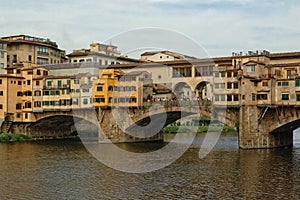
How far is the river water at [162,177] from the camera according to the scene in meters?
36.3

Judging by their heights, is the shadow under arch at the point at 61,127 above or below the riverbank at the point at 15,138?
above

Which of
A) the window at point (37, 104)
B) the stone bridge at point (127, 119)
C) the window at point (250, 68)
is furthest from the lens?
the window at point (37, 104)

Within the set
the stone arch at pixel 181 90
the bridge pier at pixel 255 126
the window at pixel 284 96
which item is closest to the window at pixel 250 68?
the bridge pier at pixel 255 126

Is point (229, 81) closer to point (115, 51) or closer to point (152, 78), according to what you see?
point (152, 78)

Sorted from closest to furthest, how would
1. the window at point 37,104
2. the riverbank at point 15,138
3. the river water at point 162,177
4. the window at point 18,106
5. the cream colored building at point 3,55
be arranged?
1. the river water at point 162,177
2. the riverbank at point 15,138
3. the window at point 37,104
4. the window at point 18,106
5. the cream colored building at point 3,55

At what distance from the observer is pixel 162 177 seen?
43.3 meters

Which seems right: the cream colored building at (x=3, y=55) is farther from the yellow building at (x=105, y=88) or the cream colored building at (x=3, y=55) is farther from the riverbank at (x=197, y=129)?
the riverbank at (x=197, y=129)

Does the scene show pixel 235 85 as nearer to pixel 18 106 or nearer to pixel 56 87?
pixel 56 87

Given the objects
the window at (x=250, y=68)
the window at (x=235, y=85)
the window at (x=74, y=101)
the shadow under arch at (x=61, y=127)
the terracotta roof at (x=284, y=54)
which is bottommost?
the shadow under arch at (x=61, y=127)

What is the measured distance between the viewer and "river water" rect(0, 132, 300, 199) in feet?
119

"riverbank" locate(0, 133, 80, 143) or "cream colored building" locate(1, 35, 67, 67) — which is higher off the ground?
"cream colored building" locate(1, 35, 67, 67)

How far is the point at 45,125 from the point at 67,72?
1103 cm

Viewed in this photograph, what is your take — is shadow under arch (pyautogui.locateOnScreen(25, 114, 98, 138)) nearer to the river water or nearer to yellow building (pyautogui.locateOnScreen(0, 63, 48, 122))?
yellow building (pyautogui.locateOnScreen(0, 63, 48, 122))

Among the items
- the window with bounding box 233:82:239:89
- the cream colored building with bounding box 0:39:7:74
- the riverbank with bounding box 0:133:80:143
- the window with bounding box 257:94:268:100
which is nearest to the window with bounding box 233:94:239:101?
the window with bounding box 233:82:239:89
